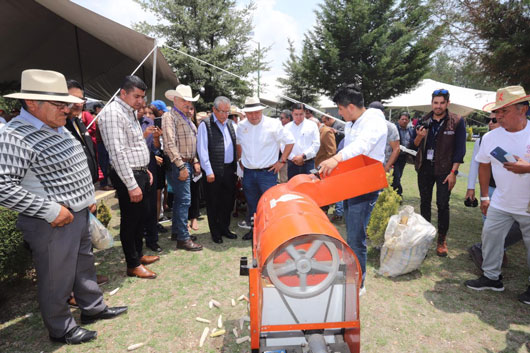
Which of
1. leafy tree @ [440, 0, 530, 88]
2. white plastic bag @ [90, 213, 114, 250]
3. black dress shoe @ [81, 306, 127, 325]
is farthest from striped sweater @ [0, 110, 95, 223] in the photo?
leafy tree @ [440, 0, 530, 88]

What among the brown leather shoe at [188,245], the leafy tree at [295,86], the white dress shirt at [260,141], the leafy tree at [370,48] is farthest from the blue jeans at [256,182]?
the leafy tree at [295,86]

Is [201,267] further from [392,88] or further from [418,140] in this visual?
[392,88]

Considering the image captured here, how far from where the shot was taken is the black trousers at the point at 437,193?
4020 mm

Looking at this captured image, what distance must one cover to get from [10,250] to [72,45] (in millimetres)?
7726

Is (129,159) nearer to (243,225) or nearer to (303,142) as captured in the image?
(243,225)

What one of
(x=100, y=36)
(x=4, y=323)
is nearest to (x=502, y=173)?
(x=4, y=323)

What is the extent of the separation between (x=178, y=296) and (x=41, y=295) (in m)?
1.25

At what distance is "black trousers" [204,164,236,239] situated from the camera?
4527 millimetres

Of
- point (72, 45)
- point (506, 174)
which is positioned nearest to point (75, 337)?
point (506, 174)

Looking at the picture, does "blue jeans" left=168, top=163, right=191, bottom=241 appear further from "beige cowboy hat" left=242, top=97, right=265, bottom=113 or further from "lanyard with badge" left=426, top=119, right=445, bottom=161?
"lanyard with badge" left=426, top=119, right=445, bottom=161

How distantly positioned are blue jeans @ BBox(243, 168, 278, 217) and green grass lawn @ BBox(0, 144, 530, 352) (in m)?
1.01

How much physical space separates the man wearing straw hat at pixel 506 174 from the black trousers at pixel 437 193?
0.78 m

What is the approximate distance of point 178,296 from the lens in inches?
124

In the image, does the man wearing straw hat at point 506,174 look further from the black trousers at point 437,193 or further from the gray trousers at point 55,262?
the gray trousers at point 55,262
